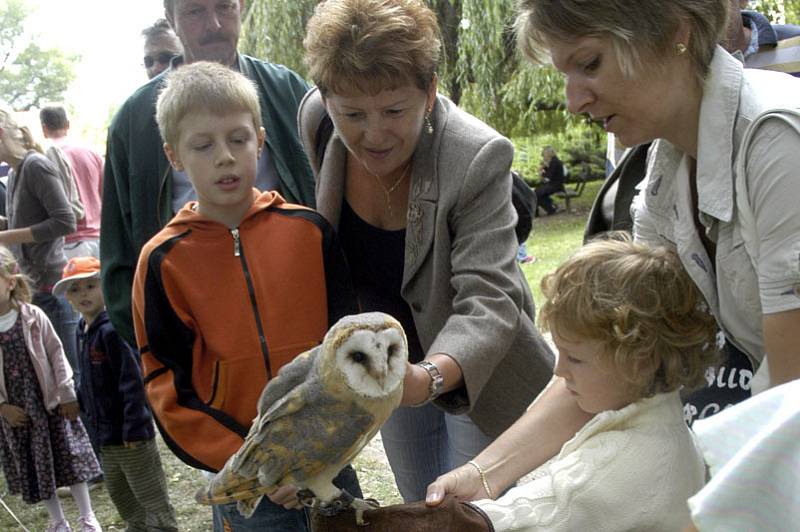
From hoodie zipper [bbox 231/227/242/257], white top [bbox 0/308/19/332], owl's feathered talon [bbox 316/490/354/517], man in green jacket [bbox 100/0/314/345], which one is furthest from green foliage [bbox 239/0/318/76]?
owl's feathered talon [bbox 316/490/354/517]

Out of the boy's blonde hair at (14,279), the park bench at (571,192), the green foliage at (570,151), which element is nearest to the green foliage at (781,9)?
the green foliage at (570,151)

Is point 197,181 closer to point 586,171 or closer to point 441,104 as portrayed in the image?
point 441,104

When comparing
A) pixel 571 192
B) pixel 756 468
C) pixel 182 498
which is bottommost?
pixel 571 192

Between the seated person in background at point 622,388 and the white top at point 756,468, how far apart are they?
495 mm

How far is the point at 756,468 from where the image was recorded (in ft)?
2.61

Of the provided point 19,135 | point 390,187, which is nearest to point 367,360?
point 390,187

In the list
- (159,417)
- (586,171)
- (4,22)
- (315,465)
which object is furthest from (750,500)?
Answer: (4,22)

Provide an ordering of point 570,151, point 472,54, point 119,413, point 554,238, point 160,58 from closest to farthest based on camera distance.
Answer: point 119,413, point 160,58, point 472,54, point 554,238, point 570,151

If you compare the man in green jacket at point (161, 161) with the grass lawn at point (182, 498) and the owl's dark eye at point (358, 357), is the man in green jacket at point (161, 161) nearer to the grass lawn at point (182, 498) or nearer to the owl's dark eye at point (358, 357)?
the owl's dark eye at point (358, 357)

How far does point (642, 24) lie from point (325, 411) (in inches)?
34.1

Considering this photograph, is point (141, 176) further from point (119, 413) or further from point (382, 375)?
point (119, 413)

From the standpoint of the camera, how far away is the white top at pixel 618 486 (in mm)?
1315

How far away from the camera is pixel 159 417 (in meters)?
1.71

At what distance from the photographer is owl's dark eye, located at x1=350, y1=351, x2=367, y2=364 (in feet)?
4.22
